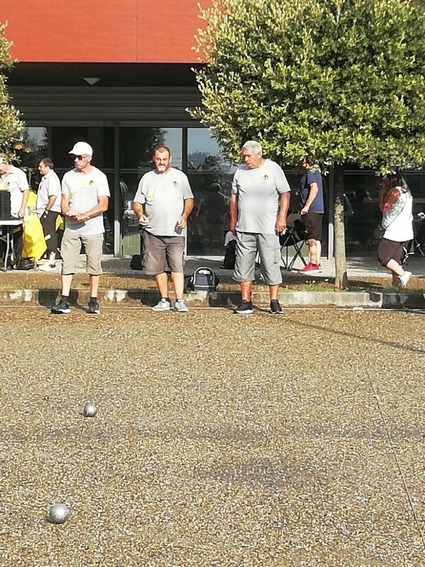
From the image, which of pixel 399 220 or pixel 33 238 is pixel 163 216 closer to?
Result: pixel 399 220

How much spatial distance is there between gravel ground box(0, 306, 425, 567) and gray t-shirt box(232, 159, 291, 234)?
1226 mm

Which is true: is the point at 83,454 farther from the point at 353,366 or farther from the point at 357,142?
the point at 357,142

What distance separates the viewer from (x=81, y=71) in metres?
13.4

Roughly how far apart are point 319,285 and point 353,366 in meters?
4.10

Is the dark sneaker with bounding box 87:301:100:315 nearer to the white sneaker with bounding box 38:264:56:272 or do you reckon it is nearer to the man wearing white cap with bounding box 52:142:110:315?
the man wearing white cap with bounding box 52:142:110:315

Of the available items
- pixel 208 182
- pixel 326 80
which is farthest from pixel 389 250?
pixel 208 182

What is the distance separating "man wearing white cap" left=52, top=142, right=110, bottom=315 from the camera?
9141 millimetres

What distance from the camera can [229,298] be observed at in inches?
400

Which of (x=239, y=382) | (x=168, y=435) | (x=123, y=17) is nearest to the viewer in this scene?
(x=168, y=435)

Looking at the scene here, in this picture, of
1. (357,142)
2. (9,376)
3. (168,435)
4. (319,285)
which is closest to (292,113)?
(357,142)

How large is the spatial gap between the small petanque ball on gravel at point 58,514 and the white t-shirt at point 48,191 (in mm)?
9168

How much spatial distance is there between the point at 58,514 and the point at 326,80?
643 centimetres

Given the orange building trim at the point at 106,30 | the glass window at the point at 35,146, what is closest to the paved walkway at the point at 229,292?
the orange building trim at the point at 106,30

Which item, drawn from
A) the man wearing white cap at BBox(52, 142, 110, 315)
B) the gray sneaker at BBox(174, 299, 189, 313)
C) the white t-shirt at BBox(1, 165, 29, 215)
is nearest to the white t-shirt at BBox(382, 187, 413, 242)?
the gray sneaker at BBox(174, 299, 189, 313)
